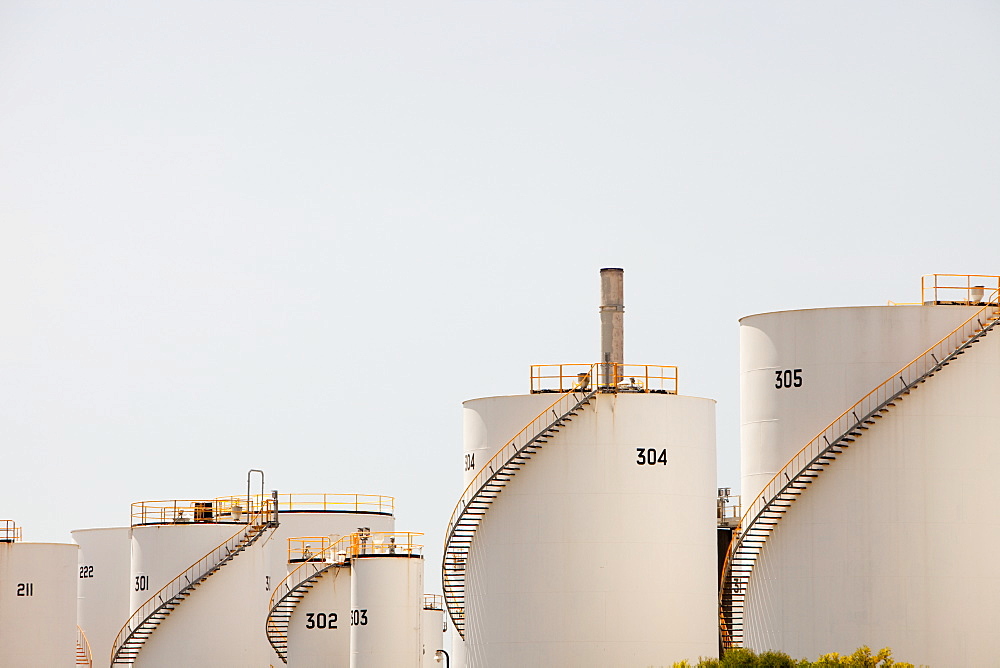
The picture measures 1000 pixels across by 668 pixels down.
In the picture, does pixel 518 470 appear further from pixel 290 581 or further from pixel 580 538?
pixel 290 581

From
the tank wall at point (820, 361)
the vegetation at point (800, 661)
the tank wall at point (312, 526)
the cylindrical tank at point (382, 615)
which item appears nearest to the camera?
the vegetation at point (800, 661)

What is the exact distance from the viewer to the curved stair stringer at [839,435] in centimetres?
4012

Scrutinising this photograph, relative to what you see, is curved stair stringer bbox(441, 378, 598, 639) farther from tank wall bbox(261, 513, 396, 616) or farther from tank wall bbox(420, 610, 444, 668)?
tank wall bbox(261, 513, 396, 616)

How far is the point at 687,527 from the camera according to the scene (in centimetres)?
4397

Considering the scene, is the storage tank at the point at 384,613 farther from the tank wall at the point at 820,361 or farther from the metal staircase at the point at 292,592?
the tank wall at the point at 820,361

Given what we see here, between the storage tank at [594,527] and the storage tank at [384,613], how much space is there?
859cm

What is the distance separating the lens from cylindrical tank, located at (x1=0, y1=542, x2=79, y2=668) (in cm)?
6166

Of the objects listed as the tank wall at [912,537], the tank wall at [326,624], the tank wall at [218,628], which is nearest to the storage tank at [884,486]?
the tank wall at [912,537]

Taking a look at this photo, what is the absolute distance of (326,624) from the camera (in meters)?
56.3

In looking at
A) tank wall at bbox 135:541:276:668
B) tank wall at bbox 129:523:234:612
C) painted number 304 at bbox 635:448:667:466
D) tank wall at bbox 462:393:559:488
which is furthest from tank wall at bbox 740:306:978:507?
tank wall at bbox 129:523:234:612

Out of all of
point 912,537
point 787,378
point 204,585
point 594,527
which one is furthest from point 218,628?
point 912,537

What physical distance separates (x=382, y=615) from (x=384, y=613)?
0.09 meters

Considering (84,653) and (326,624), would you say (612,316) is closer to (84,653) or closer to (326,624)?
(326,624)

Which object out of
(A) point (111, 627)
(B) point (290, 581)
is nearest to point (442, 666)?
(B) point (290, 581)
